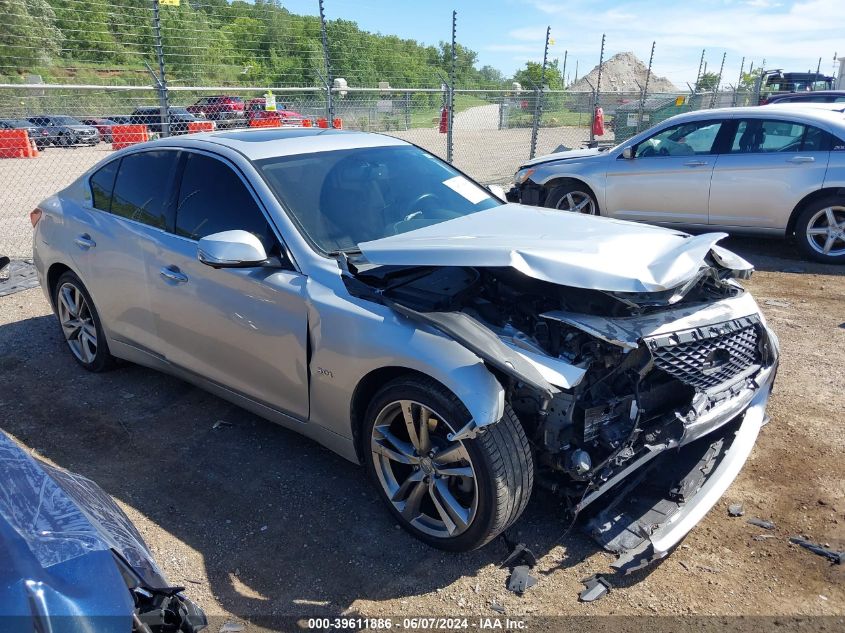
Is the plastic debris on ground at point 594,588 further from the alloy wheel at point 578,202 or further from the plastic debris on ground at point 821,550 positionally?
the alloy wheel at point 578,202

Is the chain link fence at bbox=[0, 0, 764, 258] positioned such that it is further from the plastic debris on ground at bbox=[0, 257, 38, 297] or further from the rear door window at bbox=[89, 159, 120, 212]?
the rear door window at bbox=[89, 159, 120, 212]

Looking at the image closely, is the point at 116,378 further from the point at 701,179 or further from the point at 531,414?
the point at 701,179

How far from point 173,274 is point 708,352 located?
114 inches

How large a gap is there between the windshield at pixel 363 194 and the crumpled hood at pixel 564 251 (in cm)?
29

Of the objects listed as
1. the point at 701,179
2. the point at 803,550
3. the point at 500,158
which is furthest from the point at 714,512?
the point at 500,158

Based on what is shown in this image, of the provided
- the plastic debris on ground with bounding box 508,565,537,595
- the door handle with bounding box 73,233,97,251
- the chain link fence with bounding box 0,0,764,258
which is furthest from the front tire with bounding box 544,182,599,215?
the plastic debris on ground with bounding box 508,565,537,595

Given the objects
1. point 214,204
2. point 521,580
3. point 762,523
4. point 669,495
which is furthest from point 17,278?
point 762,523

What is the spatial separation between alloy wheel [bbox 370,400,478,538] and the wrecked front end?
0.28 metres

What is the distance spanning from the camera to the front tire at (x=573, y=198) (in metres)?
8.61

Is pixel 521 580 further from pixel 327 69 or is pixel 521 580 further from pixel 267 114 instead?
pixel 267 114

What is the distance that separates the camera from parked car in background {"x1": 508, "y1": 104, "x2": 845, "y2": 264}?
7203 mm

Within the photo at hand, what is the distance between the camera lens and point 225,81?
14.5 m

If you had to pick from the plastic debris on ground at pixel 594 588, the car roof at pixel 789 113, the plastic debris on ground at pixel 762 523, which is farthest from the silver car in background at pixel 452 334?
the car roof at pixel 789 113

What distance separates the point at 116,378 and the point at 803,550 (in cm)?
448
